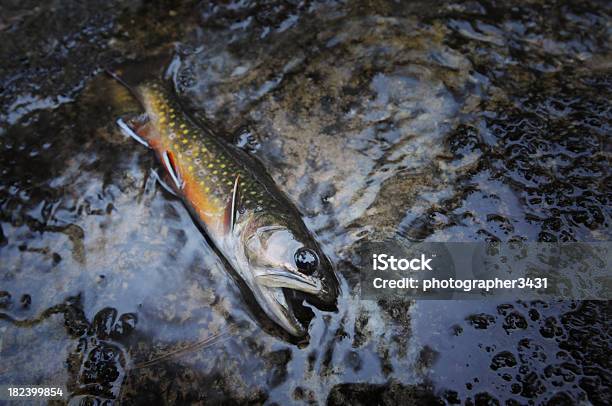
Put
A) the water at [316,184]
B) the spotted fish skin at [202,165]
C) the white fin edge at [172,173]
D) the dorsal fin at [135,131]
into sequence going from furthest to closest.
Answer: the dorsal fin at [135,131], the white fin edge at [172,173], the spotted fish skin at [202,165], the water at [316,184]

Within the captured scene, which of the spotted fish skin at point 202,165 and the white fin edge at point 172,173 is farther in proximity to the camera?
the white fin edge at point 172,173

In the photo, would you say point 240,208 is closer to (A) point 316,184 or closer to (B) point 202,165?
(B) point 202,165

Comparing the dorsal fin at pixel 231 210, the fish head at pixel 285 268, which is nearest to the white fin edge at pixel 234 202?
the dorsal fin at pixel 231 210

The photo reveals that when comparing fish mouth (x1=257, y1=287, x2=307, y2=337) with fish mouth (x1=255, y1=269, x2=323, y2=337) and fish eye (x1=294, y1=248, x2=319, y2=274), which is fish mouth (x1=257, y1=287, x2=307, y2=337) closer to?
fish mouth (x1=255, y1=269, x2=323, y2=337)

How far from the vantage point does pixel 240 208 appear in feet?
13.6

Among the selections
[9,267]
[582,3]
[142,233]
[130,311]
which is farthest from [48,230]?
[582,3]

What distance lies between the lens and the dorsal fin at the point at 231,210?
4.14 m

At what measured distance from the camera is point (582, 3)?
18.4ft

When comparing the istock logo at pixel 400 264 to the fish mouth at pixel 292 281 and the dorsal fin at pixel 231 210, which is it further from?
the dorsal fin at pixel 231 210

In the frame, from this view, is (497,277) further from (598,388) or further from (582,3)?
(582,3)

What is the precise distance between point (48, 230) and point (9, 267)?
1.37 ft

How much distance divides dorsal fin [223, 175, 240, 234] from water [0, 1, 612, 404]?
1.06ft
